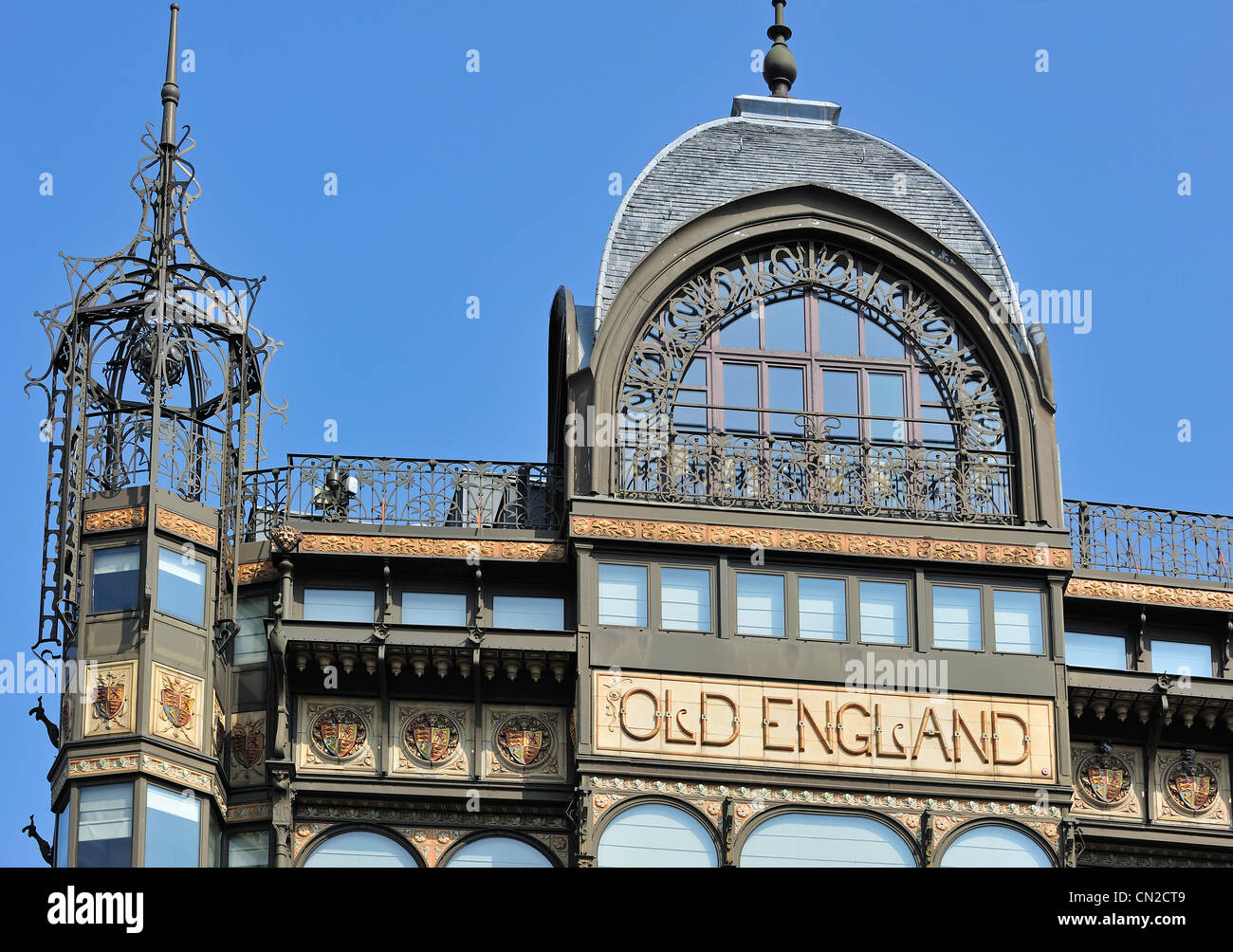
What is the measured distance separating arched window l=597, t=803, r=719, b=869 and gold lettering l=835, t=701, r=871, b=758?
252 centimetres

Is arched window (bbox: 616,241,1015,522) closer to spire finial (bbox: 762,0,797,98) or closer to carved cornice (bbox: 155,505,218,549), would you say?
spire finial (bbox: 762,0,797,98)

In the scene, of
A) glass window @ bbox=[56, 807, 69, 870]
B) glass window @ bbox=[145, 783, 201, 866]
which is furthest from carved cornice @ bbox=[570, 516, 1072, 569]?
glass window @ bbox=[56, 807, 69, 870]

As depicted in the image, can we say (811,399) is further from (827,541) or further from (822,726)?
(822,726)

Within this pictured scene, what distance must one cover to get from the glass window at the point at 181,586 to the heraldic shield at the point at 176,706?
3.86 feet

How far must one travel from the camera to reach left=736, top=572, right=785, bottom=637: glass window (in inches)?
1556

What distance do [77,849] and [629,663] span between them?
8.55 m

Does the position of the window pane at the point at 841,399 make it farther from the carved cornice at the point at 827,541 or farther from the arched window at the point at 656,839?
the arched window at the point at 656,839

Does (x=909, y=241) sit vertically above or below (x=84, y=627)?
above

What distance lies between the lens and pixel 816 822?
127ft

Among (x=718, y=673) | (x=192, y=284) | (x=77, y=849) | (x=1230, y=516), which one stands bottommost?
(x=77, y=849)

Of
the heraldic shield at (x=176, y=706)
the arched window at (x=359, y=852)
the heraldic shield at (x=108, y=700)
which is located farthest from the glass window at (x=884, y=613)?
the heraldic shield at (x=108, y=700)

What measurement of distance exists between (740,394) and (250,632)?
8.49m
